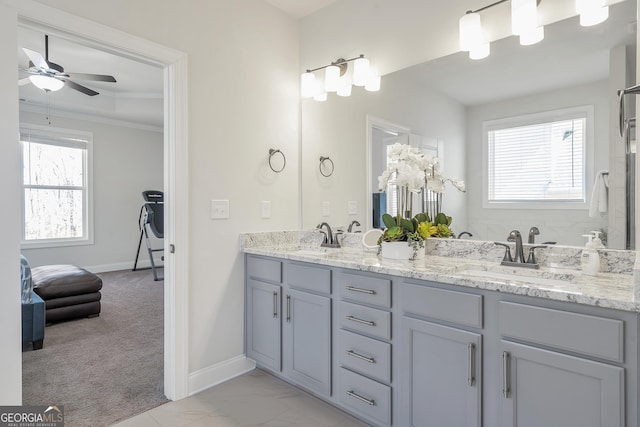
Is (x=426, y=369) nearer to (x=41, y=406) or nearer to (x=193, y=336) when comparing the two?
(x=193, y=336)

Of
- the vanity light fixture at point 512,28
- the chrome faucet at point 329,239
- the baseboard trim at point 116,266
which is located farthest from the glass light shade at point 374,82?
the baseboard trim at point 116,266

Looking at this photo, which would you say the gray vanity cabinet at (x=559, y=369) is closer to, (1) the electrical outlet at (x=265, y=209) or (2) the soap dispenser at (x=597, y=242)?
(2) the soap dispenser at (x=597, y=242)

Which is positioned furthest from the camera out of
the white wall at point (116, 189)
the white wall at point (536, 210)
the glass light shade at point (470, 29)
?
the white wall at point (116, 189)

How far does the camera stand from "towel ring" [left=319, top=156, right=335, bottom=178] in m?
2.83

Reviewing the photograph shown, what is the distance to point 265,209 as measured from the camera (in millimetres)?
2764

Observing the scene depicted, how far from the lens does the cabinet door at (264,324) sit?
7.74 ft

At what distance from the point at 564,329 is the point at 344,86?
2109mm

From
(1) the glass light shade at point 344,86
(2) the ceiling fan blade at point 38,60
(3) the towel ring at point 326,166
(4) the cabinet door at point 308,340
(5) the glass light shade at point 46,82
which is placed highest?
(2) the ceiling fan blade at point 38,60

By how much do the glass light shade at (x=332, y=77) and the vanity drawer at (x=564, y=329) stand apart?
195 cm

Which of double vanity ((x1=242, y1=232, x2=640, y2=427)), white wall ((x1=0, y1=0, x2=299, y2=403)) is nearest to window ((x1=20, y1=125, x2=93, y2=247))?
white wall ((x1=0, y1=0, x2=299, y2=403))

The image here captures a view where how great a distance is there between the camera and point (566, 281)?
1559 millimetres

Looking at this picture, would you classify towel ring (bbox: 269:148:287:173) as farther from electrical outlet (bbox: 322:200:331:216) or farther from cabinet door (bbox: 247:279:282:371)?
cabinet door (bbox: 247:279:282:371)

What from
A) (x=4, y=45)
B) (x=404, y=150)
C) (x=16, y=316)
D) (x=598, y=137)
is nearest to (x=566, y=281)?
(x=598, y=137)

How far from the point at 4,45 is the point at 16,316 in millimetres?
1225
